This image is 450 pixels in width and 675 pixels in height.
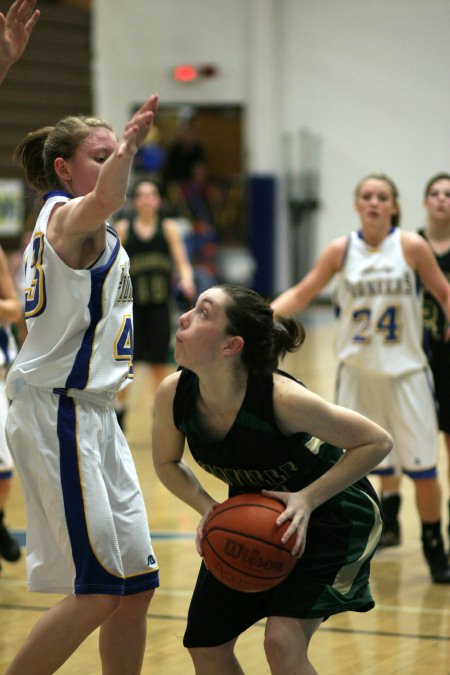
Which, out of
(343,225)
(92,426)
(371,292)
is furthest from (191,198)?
(92,426)

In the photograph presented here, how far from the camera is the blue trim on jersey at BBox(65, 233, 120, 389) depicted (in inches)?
123

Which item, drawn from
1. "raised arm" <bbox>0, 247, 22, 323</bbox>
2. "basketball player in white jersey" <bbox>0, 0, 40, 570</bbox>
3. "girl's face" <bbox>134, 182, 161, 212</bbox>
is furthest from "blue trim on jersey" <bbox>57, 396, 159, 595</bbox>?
"girl's face" <bbox>134, 182, 161, 212</bbox>

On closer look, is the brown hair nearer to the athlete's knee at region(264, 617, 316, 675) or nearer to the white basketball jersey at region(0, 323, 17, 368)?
the athlete's knee at region(264, 617, 316, 675)

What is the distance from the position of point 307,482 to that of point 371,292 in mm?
2469

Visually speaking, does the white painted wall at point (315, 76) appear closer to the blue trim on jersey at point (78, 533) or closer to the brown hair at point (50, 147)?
the brown hair at point (50, 147)

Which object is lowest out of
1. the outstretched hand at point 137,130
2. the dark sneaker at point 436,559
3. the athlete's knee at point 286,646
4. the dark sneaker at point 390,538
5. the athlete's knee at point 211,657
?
the dark sneaker at point 390,538

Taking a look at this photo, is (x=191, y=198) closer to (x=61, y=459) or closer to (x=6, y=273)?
(x=6, y=273)

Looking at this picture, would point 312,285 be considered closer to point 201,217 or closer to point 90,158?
point 90,158

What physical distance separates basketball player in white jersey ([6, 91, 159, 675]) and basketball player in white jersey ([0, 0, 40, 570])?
1.26 ft

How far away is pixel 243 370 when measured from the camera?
311cm

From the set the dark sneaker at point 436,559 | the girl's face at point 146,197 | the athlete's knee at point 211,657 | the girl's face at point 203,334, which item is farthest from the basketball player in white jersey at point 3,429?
the girl's face at point 146,197

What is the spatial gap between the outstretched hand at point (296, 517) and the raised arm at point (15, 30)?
1.56 metres

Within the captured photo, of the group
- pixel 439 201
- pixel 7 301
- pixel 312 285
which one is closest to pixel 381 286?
pixel 312 285

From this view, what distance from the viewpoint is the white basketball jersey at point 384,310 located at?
213 inches
